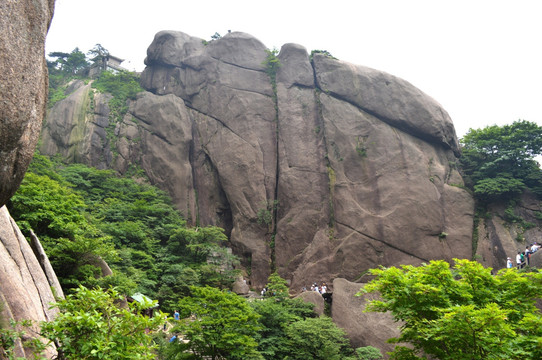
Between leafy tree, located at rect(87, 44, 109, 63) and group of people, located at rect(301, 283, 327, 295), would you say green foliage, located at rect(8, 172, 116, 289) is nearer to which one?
group of people, located at rect(301, 283, 327, 295)

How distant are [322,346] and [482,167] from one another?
18227mm

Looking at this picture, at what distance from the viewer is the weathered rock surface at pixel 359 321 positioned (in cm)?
1620

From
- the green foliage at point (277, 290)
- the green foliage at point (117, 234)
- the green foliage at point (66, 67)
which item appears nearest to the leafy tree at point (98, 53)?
Answer: the green foliage at point (66, 67)

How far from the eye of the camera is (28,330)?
6.26 meters

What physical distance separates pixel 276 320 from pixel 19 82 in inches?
557

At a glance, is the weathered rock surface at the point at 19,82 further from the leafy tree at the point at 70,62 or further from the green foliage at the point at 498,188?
the leafy tree at the point at 70,62

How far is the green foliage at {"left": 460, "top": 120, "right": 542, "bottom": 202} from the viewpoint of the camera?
76.6 ft

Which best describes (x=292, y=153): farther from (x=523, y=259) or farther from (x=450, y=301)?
(x=450, y=301)

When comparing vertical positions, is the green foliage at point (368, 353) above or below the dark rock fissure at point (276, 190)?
below

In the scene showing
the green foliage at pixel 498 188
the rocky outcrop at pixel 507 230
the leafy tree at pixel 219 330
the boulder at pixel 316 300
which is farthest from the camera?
the green foliage at pixel 498 188

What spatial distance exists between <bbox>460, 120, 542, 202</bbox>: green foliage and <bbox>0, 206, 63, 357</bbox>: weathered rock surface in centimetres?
2498

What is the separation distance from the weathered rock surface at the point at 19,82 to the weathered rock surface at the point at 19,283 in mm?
3079

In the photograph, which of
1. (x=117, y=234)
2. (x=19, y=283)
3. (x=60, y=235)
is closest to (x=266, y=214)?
(x=117, y=234)

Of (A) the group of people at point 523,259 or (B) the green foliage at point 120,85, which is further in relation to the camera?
(B) the green foliage at point 120,85
